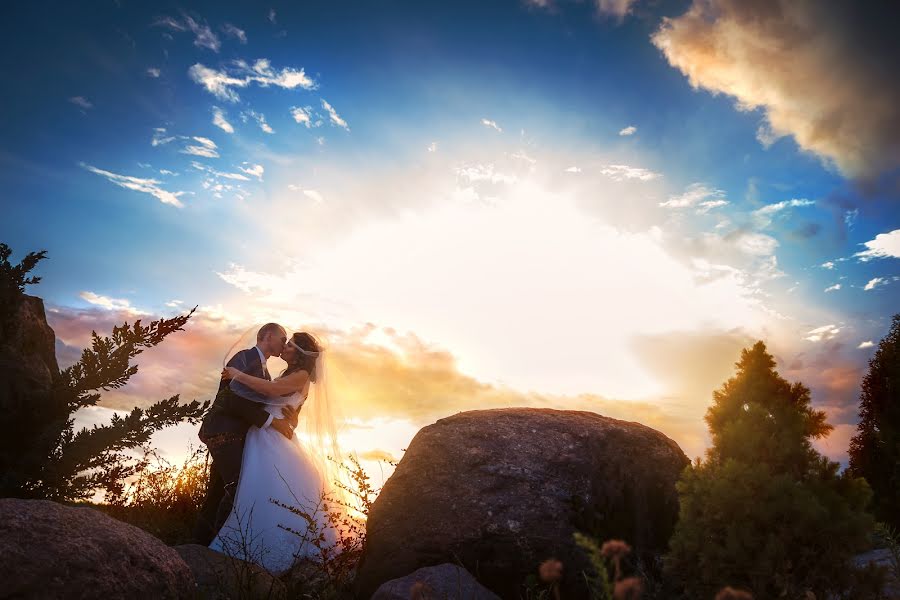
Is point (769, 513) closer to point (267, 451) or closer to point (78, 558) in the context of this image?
point (78, 558)

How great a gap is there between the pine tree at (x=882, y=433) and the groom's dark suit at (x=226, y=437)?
1100 cm

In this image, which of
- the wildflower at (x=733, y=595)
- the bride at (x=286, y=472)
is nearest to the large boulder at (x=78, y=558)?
the bride at (x=286, y=472)

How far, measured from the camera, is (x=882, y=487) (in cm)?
1153

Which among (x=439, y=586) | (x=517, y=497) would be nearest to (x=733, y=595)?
(x=439, y=586)

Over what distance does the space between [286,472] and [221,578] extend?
3.05 metres

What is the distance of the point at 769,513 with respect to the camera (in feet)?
16.6

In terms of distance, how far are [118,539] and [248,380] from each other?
4308 mm

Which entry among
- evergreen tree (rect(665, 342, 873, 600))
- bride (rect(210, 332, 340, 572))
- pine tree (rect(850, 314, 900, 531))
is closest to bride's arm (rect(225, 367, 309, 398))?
bride (rect(210, 332, 340, 572))

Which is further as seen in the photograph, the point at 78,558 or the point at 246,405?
the point at 246,405

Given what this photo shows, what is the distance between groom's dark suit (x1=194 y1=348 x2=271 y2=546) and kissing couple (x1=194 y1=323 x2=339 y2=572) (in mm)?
15

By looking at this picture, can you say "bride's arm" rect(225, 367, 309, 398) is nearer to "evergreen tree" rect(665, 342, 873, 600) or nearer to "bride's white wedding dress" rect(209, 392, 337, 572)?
"bride's white wedding dress" rect(209, 392, 337, 572)

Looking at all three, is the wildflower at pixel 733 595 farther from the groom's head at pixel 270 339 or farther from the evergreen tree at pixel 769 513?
the groom's head at pixel 270 339

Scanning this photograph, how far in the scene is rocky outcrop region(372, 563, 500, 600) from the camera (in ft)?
17.8

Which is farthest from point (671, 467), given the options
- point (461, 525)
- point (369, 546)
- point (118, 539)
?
point (118, 539)
